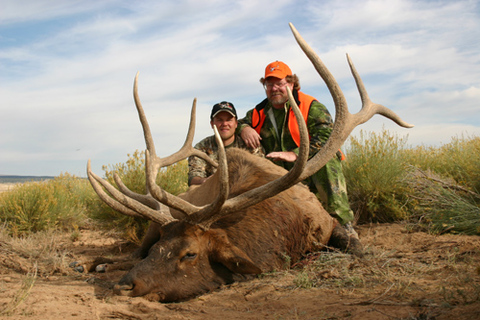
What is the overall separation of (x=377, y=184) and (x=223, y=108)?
2.78 meters

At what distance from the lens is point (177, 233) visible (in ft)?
11.3

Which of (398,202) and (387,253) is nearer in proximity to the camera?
(387,253)

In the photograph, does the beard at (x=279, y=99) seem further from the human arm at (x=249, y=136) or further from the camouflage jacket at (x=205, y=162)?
the camouflage jacket at (x=205, y=162)

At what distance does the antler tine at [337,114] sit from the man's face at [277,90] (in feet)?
5.54

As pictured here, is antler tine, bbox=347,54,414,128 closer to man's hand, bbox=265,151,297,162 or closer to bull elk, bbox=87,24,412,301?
bull elk, bbox=87,24,412,301

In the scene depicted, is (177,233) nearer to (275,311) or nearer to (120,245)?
(275,311)

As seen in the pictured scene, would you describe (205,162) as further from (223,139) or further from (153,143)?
(153,143)

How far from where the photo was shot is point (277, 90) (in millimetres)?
5688

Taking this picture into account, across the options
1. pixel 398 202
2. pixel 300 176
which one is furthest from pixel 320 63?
pixel 398 202

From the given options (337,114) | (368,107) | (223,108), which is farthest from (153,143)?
(368,107)

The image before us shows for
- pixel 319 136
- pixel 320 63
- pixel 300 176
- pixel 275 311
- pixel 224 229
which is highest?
pixel 320 63

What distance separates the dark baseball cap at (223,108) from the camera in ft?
19.1

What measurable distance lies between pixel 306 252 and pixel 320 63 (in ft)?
5.51

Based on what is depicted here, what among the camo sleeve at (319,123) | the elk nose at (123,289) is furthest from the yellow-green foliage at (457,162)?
the elk nose at (123,289)
